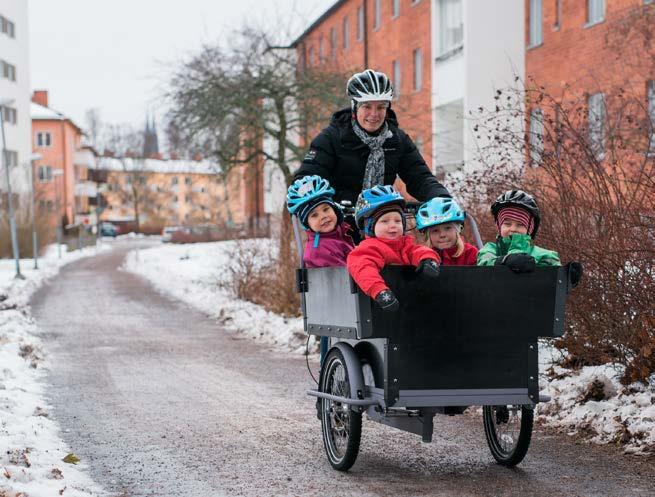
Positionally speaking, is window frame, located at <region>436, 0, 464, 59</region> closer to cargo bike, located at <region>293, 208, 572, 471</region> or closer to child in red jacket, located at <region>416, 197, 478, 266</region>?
child in red jacket, located at <region>416, 197, 478, 266</region>

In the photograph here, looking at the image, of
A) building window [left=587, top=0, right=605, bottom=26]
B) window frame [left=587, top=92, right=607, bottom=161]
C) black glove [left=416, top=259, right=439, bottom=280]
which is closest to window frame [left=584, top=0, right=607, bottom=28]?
building window [left=587, top=0, right=605, bottom=26]

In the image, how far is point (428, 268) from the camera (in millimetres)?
5762

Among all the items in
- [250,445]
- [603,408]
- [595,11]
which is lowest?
[250,445]

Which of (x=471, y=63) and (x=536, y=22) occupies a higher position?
(x=536, y=22)

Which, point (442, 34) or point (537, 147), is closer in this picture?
point (537, 147)

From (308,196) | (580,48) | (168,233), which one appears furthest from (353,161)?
(168,233)

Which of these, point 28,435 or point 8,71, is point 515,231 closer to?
point 28,435

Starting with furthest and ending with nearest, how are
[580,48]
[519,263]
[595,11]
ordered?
[580,48], [595,11], [519,263]

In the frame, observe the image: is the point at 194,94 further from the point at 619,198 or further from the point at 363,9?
the point at 619,198

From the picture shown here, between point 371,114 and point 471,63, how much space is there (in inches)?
927

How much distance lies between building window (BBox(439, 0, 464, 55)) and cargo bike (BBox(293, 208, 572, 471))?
26189 mm

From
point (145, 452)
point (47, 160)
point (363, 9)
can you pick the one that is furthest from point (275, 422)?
point (47, 160)

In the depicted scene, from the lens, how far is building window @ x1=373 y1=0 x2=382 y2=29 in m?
42.4

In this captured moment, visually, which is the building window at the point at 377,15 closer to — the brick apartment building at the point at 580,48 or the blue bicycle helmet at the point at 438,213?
the brick apartment building at the point at 580,48
